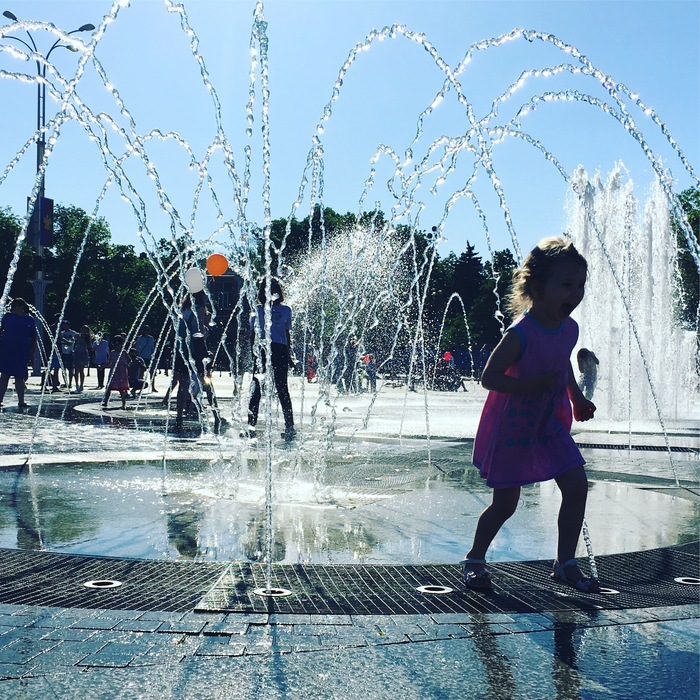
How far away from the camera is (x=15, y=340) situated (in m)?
13.8

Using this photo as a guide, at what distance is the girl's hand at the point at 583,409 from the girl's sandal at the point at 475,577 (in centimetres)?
72

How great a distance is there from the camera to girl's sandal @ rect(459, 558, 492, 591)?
12.4ft

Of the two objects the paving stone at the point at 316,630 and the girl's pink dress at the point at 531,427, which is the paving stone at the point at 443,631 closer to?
the paving stone at the point at 316,630

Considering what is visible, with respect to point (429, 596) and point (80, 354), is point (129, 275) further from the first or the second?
point (429, 596)

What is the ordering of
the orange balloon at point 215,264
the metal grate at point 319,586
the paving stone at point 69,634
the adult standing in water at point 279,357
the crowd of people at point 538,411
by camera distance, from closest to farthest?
A: the paving stone at point 69,634
the metal grate at point 319,586
the crowd of people at point 538,411
the adult standing in water at point 279,357
the orange balloon at point 215,264

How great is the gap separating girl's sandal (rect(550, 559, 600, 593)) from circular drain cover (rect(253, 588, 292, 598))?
1.12m

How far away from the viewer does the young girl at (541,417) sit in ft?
12.7

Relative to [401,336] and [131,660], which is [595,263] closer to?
[131,660]

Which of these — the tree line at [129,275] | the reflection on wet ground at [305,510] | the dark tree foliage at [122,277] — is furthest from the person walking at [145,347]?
the dark tree foliage at [122,277]

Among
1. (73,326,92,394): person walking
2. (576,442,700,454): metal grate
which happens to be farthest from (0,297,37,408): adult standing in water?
(73,326,92,394): person walking

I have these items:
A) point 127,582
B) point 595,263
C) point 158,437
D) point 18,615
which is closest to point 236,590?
point 127,582

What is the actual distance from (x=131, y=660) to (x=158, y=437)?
25.5 ft

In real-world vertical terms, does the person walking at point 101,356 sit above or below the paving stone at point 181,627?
above

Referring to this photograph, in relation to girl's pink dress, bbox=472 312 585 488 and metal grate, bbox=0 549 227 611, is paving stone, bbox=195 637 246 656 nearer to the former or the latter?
metal grate, bbox=0 549 227 611
